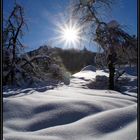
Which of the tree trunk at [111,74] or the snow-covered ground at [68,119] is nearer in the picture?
the snow-covered ground at [68,119]

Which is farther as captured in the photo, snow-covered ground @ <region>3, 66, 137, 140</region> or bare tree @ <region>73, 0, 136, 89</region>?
bare tree @ <region>73, 0, 136, 89</region>

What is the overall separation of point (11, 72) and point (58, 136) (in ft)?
5.61

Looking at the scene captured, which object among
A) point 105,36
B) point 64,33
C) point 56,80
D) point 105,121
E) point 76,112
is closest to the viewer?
point 105,121

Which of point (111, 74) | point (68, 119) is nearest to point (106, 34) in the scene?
point (111, 74)

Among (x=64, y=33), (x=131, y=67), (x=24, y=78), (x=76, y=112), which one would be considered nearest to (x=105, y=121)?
(x=76, y=112)

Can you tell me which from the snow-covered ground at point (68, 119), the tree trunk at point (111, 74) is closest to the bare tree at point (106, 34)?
the tree trunk at point (111, 74)

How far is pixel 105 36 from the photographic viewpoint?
2.73 m

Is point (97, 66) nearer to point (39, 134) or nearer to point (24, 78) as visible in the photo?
point (24, 78)

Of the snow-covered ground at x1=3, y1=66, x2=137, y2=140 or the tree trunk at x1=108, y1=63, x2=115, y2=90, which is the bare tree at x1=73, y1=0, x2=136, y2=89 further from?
the snow-covered ground at x1=3, y1=66, x2=137, y2=140

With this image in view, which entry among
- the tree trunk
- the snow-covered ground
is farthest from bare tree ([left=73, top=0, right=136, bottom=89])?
the snow-covered ground

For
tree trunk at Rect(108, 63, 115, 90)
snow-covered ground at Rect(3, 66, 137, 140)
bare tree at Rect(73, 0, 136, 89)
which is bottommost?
snow-covered ground at Rect(3, 66, 137, 140)

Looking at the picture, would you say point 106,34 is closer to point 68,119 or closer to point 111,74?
point 111,74

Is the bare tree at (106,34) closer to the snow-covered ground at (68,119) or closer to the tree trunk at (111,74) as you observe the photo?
the tree trunk at (111,74)

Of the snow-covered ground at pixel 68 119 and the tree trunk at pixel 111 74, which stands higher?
the tree trunk at pixel 111 74
